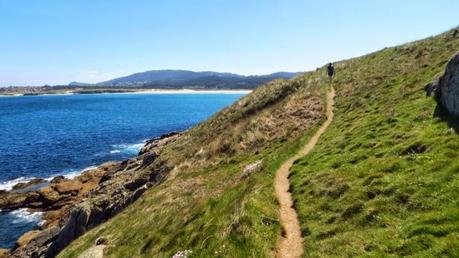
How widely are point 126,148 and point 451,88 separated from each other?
8906 cm

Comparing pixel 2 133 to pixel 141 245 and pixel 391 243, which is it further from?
pixel 391 243

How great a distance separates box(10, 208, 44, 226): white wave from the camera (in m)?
53.7

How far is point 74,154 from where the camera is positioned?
9344 cm

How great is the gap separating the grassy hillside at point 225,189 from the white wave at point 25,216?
20641 mm

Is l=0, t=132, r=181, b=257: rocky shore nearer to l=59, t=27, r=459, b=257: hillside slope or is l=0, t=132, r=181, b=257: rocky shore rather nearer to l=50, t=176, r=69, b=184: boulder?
l=50, t=176, r=69, b=184: boulder

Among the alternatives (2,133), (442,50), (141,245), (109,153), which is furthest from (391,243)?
(2,133)

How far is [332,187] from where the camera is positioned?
1939cm

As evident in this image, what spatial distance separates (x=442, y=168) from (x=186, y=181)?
23.2 meters

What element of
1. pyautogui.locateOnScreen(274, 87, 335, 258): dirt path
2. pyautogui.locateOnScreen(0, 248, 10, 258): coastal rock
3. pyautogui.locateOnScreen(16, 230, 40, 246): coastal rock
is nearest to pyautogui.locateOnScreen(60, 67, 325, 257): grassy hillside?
pyautogui.locateOnScreen(274, 87, 335, 258): dirt path

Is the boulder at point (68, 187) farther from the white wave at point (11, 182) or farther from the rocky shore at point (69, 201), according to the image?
the white wave at point (11, 182)

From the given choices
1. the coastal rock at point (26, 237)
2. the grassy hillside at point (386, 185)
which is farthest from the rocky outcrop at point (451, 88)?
the coastal rock at point (26, 237)

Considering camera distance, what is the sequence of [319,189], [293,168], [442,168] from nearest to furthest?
[442,168] → [319,189] → [293,168]

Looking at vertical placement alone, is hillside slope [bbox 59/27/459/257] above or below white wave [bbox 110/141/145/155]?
above

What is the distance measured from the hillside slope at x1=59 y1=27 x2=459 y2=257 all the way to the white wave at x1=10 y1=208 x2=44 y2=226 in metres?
24.0
